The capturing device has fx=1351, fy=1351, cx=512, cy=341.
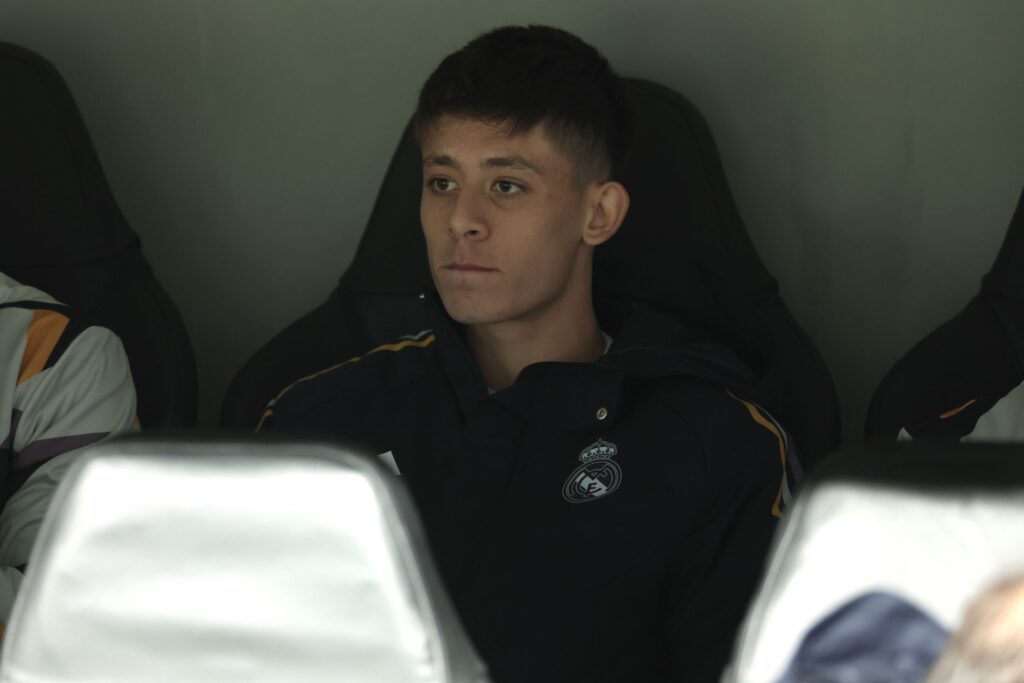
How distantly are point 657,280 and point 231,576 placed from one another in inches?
43.6

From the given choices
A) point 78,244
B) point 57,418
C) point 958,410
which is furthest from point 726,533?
point 78,244

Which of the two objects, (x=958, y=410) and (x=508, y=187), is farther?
(x=508, y=187)

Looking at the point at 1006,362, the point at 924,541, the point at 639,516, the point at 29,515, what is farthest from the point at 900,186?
the point at 924,541

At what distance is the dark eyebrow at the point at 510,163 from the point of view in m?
1.62

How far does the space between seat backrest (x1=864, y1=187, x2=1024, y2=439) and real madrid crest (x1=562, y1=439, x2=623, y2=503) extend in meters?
0.37

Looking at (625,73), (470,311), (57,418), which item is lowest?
(57,418)

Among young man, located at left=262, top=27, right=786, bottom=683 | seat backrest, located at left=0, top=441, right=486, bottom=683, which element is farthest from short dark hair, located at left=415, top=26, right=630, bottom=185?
seat backrest, located at left=0, top=441, right=486, bottom=683

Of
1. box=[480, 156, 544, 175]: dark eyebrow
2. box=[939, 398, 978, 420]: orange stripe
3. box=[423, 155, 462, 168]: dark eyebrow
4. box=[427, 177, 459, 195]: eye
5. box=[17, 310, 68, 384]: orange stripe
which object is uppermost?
box=[480, 156, 544, 175]: dark eyebrow

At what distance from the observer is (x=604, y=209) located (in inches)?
66.6

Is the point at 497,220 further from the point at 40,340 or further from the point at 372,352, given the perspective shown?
the point at 40,340

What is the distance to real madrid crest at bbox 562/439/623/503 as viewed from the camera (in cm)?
147

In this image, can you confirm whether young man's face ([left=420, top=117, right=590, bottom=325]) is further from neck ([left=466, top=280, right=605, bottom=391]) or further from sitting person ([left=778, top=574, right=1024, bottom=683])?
sitting person ([left=778, top=574, right=1024, bottom=683])

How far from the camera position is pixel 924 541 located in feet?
2.05

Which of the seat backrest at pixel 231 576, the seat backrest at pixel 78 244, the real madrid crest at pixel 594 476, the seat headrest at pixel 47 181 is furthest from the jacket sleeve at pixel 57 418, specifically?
the seat backrest at pixel 231 576
